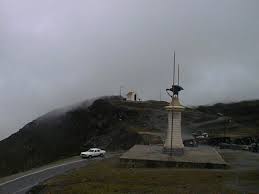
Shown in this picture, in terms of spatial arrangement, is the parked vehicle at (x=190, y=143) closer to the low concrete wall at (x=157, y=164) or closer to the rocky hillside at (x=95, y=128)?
the rocky hillside at (x=95, y=128)


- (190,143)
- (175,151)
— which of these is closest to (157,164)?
(175,151)

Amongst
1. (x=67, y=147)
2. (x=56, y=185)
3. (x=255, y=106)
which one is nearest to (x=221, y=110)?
(x=255, y=106)

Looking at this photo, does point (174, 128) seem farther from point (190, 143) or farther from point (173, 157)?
point (190, 143)

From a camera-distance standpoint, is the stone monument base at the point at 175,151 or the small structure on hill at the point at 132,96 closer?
the stone monument base at the point at 175,151

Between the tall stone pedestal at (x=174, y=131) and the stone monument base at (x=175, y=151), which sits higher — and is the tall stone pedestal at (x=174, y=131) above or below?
above

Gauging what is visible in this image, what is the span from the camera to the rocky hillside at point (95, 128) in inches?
3103

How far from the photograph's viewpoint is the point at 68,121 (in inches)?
4311

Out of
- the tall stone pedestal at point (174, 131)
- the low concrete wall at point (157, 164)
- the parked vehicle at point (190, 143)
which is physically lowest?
the low concrete wall at point (157, 164)

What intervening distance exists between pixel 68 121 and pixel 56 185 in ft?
263

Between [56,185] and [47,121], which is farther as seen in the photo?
[47,121]

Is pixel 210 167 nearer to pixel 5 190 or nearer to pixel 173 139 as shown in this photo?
pixel 173 139

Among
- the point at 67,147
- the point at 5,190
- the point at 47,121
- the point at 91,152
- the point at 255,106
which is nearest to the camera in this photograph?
the point at 5,190

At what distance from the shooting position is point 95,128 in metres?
97.2

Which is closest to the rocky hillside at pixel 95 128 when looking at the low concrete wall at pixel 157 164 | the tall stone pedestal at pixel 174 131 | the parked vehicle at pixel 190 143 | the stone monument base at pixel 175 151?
the parked vehicle at pixel 190 143
